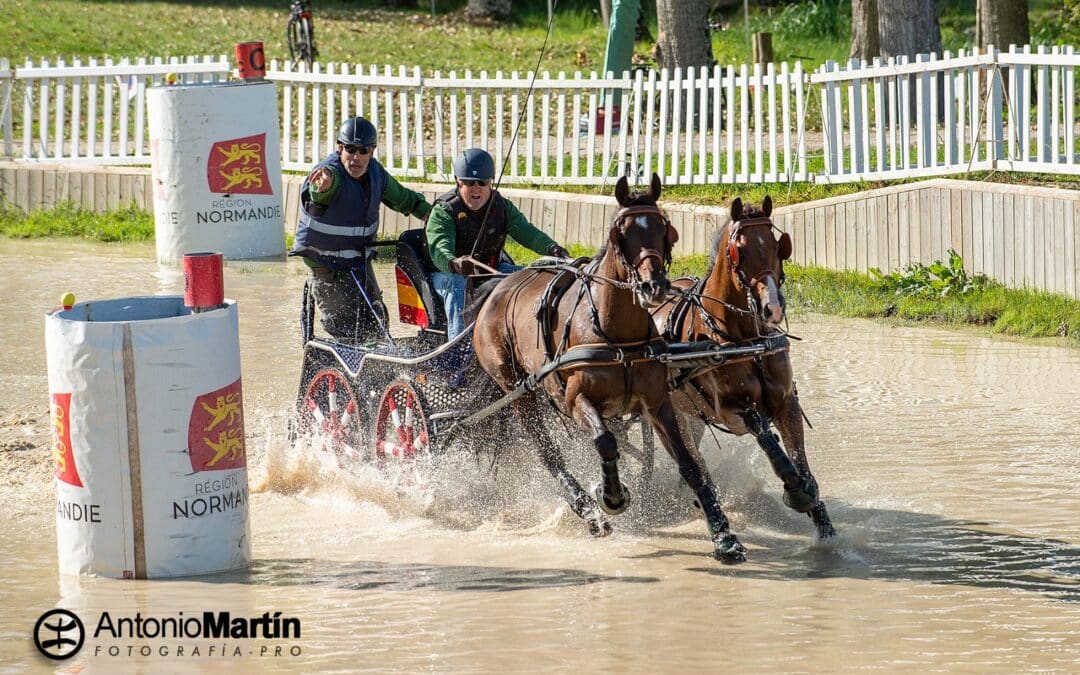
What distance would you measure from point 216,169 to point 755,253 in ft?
31.6

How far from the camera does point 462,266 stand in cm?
906

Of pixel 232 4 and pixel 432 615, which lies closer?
pixel 432 615

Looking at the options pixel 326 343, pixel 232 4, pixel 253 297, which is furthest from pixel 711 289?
pixel 232 4

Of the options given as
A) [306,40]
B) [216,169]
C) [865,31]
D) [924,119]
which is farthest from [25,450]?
[306,40]

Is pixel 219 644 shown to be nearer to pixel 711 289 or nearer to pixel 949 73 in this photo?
pixel 711 289

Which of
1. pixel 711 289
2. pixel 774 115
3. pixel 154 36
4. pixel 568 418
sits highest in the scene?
pixel 154 36

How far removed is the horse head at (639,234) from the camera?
7.28 metres

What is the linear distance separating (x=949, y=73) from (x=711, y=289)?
7807mm

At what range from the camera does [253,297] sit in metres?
14.8

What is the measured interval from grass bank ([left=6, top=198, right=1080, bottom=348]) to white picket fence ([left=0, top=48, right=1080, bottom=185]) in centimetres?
147

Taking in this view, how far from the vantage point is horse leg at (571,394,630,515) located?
25.3ft

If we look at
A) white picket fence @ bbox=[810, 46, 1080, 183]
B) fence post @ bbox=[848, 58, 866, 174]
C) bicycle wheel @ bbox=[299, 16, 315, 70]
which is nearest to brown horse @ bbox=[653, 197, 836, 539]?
white picket fence @ bbox=[810, 46, 1080, 183]

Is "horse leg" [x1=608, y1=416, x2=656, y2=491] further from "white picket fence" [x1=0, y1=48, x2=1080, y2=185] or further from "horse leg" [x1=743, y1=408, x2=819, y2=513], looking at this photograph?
"white picket fence" [x1=0, y1=48, x2=1080, y2=185]

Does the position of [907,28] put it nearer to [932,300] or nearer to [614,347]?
[932,300]
